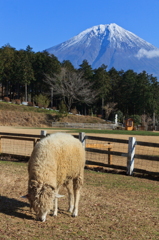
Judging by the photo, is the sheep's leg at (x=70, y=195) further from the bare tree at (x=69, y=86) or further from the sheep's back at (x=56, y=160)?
the bare tree at (x=69, y=86)

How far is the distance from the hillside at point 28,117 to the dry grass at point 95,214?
41.3 meters

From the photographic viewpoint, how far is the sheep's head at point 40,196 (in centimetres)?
395

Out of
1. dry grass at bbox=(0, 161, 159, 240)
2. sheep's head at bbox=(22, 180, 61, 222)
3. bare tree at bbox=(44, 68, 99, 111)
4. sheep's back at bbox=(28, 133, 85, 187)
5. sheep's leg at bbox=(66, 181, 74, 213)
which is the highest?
bare tree at bbox=(44, 68, 99, 111)

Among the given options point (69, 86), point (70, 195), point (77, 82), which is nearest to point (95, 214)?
point (70, 195)

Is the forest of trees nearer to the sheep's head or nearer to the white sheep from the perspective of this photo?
the white sheep

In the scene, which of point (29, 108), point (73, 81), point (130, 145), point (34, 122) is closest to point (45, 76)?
point (73, 81)

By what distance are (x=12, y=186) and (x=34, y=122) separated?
4296 centimetres

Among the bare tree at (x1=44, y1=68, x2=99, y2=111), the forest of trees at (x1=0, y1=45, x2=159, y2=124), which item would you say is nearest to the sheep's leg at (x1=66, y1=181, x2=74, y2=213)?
the forest of trees at (x1=0, y1=45, x2=159, y2=124)

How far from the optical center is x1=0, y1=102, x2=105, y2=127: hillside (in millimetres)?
47528

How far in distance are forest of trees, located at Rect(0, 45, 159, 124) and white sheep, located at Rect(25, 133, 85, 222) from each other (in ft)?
191

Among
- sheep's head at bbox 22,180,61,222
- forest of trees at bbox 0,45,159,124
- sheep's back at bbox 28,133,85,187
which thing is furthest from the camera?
forest of trees at bbox 0,45,159,124

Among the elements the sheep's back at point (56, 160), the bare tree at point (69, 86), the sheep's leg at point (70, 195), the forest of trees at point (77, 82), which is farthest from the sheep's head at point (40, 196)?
the bare tree at point (69, 86)

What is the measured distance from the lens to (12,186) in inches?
252

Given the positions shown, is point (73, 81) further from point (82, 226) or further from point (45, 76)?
point (82, 226)
